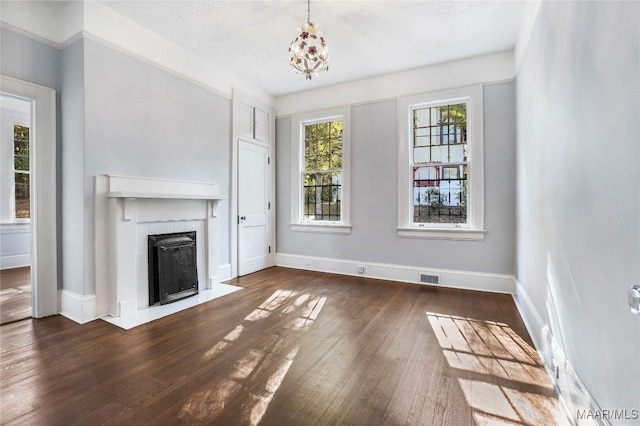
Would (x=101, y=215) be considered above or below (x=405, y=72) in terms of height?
below

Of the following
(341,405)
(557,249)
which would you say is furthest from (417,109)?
(341,405)

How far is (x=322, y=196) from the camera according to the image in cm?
521

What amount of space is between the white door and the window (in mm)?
4584

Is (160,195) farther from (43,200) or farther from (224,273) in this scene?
(224,273)

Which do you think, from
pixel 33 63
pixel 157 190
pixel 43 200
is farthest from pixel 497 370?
pixel 33 63

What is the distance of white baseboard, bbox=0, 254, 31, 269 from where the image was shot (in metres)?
5.34

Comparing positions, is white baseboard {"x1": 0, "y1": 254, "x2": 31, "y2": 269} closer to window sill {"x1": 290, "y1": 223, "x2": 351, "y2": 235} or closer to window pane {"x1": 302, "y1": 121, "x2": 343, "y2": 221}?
window sill {"x1": 290, "y1": 223, "x2": 351, "y2": 235}

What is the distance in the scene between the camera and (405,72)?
4434mm

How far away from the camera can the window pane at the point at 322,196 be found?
200 inches

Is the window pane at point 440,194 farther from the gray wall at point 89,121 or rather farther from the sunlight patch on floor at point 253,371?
the gray wall at point 89,121

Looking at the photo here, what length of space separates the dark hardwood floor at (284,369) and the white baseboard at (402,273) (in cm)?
56

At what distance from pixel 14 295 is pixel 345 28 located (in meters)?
5.21

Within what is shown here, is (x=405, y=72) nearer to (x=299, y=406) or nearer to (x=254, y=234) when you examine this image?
(x=254, y=234)

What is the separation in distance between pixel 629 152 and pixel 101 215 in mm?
3901
